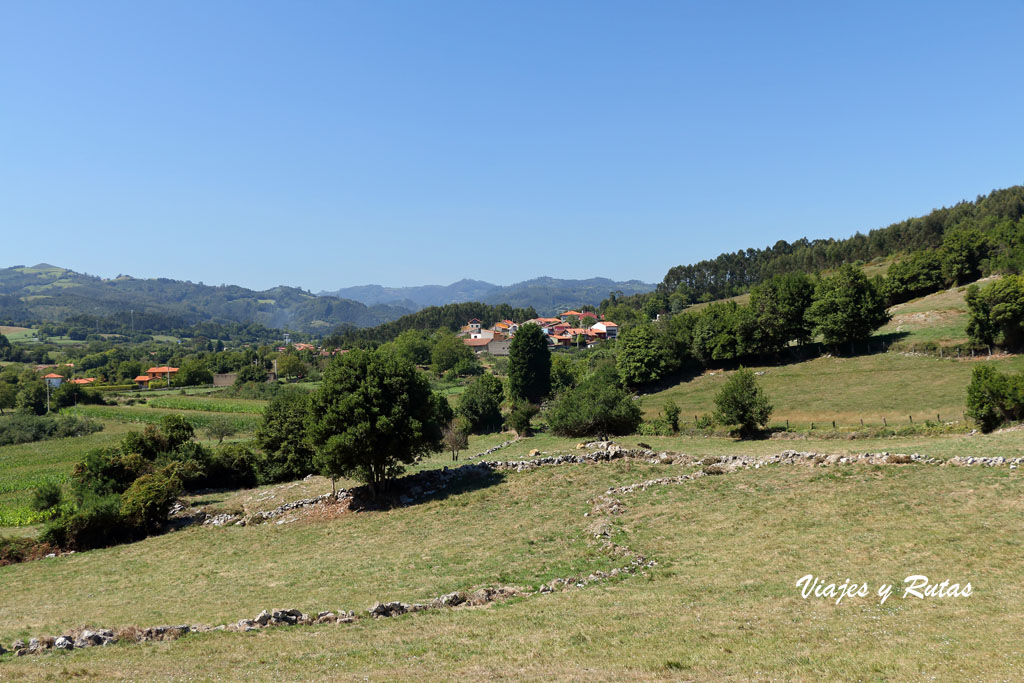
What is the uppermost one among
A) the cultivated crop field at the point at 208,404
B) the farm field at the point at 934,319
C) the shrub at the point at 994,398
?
the farm field at the point at 934,319

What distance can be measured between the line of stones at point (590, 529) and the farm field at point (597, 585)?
2.51 ft

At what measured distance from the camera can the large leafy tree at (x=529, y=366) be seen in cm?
10050

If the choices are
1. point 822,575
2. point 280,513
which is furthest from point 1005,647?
point 280,513

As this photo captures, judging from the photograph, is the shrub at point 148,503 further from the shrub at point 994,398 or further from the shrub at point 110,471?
the shrub at point 994,398

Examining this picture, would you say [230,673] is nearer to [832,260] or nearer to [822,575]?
[822,575]

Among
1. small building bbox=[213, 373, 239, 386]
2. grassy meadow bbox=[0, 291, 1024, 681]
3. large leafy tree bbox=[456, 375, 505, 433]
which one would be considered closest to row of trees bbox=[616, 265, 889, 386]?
large leafy tree bbox=[456, 375, 505, 433]

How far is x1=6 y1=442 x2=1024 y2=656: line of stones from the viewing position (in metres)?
18.5

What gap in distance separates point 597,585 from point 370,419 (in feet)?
65.6

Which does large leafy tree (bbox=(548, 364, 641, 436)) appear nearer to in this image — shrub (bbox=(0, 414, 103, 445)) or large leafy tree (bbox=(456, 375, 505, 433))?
large leafy tree (bbox=(456, 375, 505, 433))

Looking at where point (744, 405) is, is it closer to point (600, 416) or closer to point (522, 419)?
point (600, 416)

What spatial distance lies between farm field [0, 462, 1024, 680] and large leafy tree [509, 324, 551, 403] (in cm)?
6259

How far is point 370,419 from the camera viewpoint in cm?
3681

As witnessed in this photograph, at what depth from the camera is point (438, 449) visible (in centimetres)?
4053

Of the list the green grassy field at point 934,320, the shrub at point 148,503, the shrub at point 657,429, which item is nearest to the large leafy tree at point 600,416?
the shrub at point 657,429
